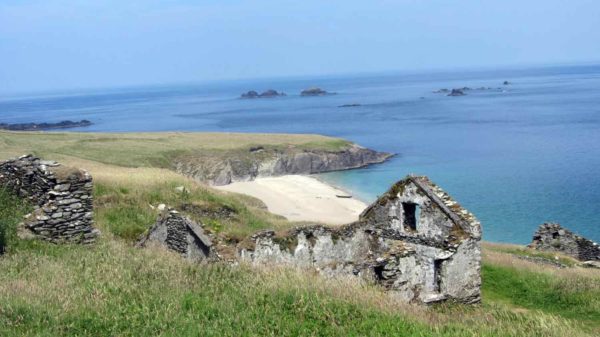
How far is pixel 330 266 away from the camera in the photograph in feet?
47.4

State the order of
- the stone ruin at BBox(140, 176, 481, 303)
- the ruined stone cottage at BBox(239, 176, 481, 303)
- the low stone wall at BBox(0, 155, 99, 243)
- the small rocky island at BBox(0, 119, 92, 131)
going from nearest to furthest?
the low stone wall at BBox(0, 155, 99, 243) < the stone ruin at BBox(140, 176, 481, 303) < the ruined stone cottage at BBox(239, 176, 481, 303) < the small rocky island at BBox(0, 119, 92, 131)

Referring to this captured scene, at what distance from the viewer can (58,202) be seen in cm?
1406

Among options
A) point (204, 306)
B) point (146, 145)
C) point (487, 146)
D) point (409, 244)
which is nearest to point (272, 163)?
point (146, 145)

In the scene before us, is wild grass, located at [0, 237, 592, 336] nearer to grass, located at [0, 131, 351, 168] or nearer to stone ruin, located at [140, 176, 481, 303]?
stone ruin, located at [140, 176, 481, 303]

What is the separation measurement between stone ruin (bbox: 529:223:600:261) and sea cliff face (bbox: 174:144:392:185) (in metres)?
48.2

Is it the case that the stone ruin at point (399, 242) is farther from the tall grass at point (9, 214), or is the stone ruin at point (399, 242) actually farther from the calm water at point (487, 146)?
the calm water at point (487, 146)

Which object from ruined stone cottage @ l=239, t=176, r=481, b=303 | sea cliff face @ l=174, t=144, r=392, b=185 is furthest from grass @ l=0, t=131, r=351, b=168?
ruined stone cottage @ l=239, t=176, r=481, b=303

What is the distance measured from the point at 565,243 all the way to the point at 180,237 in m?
21.9

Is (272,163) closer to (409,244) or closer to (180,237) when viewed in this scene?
(409,244)

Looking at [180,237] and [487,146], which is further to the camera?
[487,146]

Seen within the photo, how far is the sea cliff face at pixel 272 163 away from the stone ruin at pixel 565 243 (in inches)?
1899

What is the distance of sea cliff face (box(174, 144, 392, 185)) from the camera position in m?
75.9

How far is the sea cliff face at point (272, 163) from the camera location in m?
75.9

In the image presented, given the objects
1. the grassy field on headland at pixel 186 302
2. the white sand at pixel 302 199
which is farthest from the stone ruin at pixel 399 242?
the white sand at pixel 302 199
